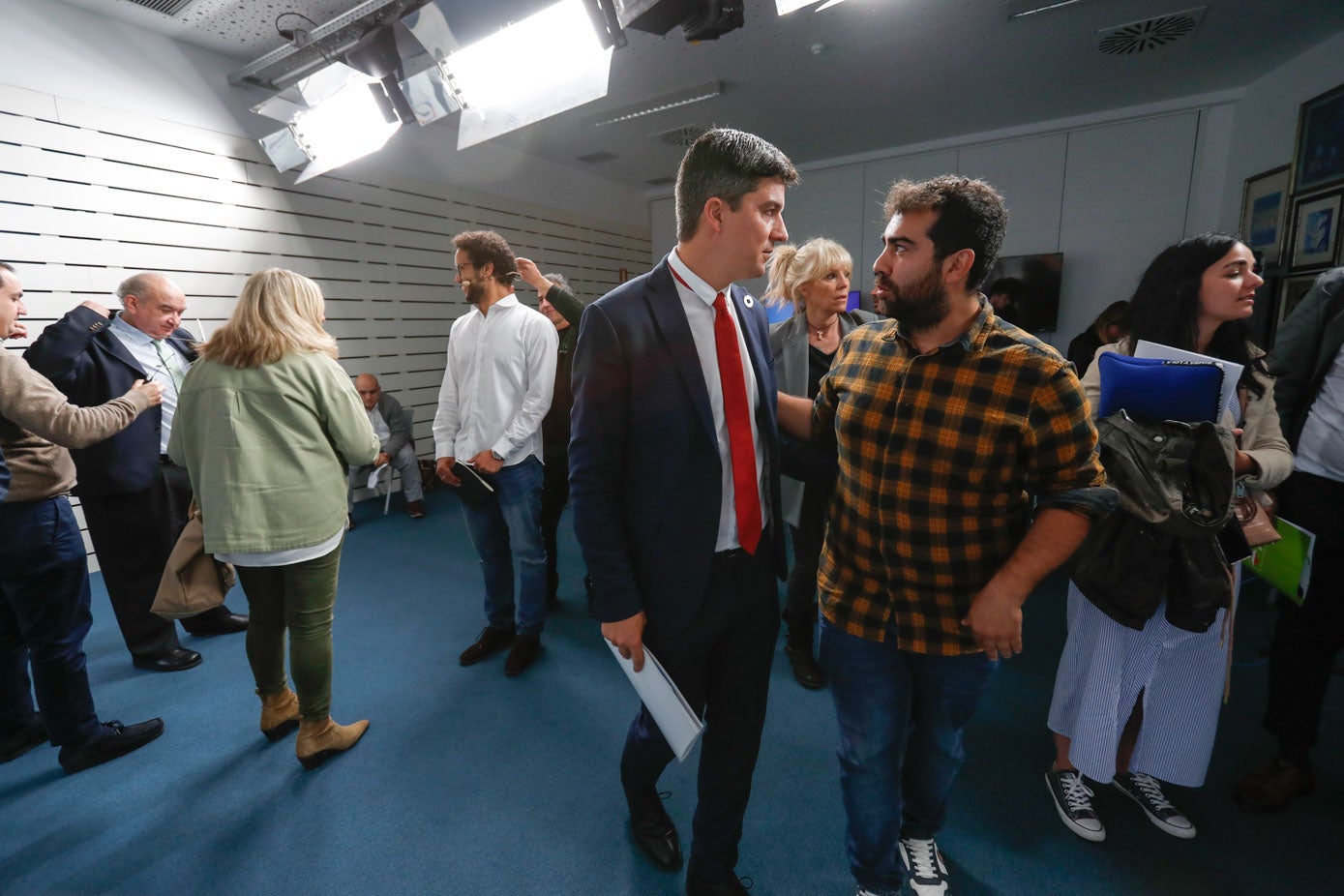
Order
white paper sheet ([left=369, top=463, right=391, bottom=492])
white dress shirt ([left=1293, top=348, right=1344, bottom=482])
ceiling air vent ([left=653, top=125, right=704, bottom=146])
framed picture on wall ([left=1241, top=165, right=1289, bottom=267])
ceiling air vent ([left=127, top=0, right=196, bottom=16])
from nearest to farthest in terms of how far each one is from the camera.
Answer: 1. white dress shirt ([left=1293, top=348, right=1344, bottom=482])
2. ceiling air vent ([left=127, top=0, right=196, bottom=16])
3. framed picture on wall ([left=1241, top=165, right=1289, bottom=267])
4. white paper sheet ([left=369, top=463, right=391, bottom=492])
5. ceiling air vent ([left=653, top=125, right=704, bottom=146])

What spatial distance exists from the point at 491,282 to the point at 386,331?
3.67 m

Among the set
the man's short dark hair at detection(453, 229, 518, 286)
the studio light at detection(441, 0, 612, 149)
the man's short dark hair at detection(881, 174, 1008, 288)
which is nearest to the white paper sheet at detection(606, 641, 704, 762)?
the man's short dark hair at detection(881, 174, 1008, 288)

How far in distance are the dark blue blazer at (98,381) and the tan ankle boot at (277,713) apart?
49.3 inches

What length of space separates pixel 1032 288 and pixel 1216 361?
5.58 metres

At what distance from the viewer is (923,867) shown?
1505 millimetres

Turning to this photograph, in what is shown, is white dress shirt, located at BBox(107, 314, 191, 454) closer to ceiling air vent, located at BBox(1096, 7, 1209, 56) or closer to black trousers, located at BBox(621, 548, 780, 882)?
black trousers, located at BBox(621, 548, 780, 882)

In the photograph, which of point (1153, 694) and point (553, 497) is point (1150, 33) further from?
point (553, 497)

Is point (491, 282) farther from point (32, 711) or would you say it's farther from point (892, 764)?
point (32, 711)

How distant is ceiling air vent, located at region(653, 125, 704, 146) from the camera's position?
571 cm

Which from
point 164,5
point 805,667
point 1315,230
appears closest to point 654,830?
point 805,667

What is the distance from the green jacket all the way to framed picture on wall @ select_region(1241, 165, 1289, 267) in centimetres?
639

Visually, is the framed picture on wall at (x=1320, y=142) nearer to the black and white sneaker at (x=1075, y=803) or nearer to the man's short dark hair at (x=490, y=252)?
the black and white sneaker at (x=1075, y=803)

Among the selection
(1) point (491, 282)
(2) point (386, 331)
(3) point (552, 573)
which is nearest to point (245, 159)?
(2) point (386, 331)

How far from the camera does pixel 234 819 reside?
1.82 m
